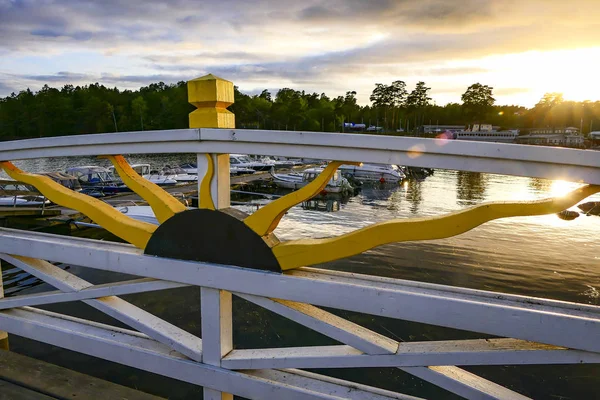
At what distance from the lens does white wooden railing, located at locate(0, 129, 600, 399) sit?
1.75 metres

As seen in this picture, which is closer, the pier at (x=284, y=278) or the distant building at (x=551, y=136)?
the pier at (x=284, y=278)

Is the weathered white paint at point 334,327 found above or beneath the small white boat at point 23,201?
above

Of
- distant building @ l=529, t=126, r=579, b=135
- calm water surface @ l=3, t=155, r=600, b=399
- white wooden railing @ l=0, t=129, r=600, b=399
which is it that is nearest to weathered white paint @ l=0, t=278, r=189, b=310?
white wooden railing @ l=0, t=129, r=600, b=399

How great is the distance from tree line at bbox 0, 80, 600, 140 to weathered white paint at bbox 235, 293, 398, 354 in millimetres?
82890

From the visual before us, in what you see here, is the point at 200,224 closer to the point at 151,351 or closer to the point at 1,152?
the point at 151,351

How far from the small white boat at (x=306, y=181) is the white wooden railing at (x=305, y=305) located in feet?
82.9

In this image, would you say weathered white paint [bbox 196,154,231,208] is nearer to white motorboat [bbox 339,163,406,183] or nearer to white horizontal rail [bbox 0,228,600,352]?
white horizontal rail [bbox 0,228,600,352]

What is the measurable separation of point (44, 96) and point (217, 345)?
377ft

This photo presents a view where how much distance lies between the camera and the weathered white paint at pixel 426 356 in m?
1.76

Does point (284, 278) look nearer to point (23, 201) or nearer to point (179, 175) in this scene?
point (23, 201)

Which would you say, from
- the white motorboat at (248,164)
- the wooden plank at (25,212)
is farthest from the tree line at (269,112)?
the wooden plank at (25,212)

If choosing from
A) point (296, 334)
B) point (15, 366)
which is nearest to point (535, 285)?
point (296, 334)

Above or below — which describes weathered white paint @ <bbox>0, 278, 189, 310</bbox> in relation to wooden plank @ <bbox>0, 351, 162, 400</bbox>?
above

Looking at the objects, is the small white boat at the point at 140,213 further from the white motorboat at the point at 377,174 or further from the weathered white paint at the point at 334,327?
the white motorboat at the point at 377,174
